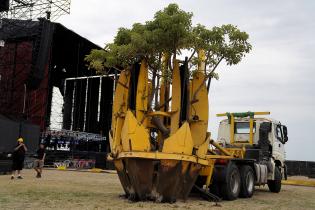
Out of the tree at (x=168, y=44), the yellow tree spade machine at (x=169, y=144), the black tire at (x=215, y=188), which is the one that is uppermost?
the tree at (x=168, y=44)

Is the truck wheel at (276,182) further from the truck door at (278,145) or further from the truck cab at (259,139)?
the truck door at (278,145)

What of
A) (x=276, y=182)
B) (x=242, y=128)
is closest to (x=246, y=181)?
(x=242, y=128)

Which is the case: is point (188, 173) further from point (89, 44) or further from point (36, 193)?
point (89, 44)

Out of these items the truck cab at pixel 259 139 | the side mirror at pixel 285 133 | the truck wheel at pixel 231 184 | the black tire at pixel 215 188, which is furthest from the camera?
the side mirror at pixel 285 133

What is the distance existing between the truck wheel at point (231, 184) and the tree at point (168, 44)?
277 centimetres

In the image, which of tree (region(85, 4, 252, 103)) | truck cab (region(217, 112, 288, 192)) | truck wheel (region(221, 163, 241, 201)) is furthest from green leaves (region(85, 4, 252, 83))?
truck cab (region(217, 112, 288, 192))

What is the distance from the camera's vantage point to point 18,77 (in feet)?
120

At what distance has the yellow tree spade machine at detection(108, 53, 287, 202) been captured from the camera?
10773mm

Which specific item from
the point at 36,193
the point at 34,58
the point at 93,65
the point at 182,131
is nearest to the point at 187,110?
the point at 182,131

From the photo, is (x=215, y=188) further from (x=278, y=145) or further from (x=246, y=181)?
(x=278, y=145)

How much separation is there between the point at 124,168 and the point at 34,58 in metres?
20.4

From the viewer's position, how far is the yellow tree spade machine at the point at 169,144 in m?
10.8

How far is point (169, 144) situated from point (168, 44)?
9.10 feet

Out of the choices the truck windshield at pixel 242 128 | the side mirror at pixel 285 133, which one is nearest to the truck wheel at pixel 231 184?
the truck windshield at pixel 242 128
